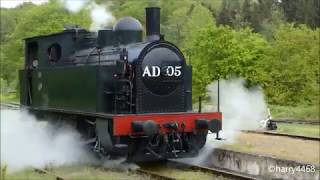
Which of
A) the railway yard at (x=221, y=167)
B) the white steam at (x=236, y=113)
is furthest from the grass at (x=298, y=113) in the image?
the railway yard at (x=221, y=167)

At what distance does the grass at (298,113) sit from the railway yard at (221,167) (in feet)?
37.9

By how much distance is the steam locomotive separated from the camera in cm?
1016

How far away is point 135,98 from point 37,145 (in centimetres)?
290

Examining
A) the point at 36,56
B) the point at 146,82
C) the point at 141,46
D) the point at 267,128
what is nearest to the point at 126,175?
the point at 146,82

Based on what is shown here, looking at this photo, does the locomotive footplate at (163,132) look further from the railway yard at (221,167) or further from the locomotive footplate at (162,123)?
the railway yard at (221,167)

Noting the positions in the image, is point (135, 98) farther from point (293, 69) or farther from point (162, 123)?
point (293, 69)

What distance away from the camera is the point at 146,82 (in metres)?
10.5

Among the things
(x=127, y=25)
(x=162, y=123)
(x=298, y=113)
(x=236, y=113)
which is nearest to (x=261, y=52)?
(x=298, y=113)

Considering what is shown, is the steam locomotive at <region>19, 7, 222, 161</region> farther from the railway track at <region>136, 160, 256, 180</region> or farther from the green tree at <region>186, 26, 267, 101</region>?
the green tree at <region>186, 26, 267, 101</region>

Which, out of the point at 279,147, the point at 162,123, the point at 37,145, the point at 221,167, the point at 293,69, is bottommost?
the point at 221,167

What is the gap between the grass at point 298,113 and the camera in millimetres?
24922

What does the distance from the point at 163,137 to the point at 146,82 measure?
3.67ft

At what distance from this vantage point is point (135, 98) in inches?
415

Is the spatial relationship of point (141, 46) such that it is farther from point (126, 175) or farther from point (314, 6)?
point (314, 6)
